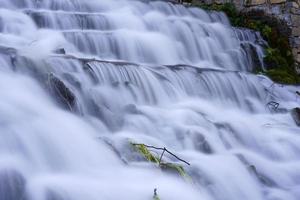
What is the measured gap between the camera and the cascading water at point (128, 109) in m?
3.81

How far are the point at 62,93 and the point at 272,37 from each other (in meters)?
5.37

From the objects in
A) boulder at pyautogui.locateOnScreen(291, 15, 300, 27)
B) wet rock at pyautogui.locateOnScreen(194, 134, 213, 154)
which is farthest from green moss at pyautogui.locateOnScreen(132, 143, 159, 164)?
boulder at pyautogui.locateOnScreen(291, 15, 300, 27)

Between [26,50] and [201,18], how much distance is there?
433 cm

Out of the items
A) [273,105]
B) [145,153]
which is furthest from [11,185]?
[273,105]

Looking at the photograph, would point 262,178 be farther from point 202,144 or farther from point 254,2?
point 254,2

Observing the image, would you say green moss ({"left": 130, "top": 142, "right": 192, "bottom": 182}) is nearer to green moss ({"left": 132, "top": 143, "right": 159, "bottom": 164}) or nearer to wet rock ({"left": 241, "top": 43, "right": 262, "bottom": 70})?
green moss ({"left": 132, "top": 143, "right": 159, "bottom": 164})

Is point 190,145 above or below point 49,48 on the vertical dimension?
below

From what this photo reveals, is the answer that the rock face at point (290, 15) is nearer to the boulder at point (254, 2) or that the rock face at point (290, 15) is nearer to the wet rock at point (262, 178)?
the boulder at point (254, 2)

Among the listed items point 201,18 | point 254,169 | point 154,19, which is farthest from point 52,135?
point 201,18

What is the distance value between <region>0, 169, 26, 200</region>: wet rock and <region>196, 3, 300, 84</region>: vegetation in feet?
17.5

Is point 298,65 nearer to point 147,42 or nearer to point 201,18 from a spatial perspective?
point 201,18

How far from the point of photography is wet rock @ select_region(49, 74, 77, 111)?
463cm

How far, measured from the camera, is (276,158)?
5.29m

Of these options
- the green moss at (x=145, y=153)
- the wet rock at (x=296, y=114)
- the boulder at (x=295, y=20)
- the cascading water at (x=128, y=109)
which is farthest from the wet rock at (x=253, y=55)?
the green moss at (x=145, y=153)
